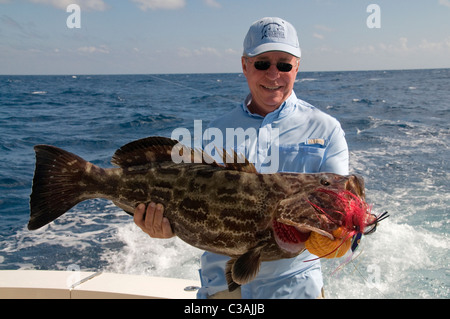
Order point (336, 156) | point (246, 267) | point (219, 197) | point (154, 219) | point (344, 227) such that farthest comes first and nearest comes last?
point (336, 156)
point (154, 219)
point (219, 197)
point (246, 267)
point (344, 227)

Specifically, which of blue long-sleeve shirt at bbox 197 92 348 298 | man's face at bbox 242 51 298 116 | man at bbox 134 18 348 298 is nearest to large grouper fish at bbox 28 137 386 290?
man at bbox 134 18 348 298

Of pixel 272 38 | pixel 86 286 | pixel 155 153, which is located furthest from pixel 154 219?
pixel 86 286

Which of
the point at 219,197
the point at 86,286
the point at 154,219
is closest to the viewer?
the point at 219,197

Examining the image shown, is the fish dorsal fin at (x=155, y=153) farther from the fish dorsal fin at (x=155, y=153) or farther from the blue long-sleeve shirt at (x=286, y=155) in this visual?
the blue long-sleeve shirt at (x=286, y=155)

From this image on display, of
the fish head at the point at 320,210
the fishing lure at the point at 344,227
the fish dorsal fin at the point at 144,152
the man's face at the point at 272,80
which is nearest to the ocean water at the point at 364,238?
the fishing lure at the point at 344,227

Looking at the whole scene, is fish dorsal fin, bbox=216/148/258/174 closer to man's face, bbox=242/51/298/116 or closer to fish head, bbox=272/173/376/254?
fish head, bbox=272/173/376/254

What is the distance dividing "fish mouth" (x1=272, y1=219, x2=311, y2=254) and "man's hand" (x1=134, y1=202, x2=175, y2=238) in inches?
30.2

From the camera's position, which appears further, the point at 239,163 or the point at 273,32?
the point at 273,32

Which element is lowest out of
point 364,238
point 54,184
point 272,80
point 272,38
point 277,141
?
point 364,238

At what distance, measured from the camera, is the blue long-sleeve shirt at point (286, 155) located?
287 centimetres

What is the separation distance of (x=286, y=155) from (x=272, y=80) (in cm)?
60

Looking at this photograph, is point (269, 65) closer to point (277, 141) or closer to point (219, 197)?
point (277, 141)

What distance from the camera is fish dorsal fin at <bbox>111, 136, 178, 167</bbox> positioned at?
2865 mm

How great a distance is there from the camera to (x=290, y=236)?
252cm
